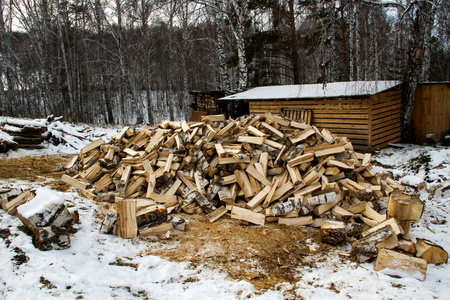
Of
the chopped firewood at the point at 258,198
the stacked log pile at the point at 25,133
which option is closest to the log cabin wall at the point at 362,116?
the chopped firewood at the point at 258,198

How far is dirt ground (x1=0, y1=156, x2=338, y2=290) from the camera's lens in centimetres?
342

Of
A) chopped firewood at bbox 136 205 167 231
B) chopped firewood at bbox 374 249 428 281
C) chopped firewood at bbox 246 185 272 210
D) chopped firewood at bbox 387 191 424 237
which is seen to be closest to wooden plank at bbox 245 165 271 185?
chopped firewood at bbox 246 185 272 210

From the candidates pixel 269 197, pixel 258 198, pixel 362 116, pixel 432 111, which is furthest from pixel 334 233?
pixel 432 111

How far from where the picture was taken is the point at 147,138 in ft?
23.0

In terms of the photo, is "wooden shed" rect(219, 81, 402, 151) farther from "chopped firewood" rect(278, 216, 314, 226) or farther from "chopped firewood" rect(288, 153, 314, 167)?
"chopped firewood" rect(278, 216, 314, 226)

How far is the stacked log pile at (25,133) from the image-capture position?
9.62 m

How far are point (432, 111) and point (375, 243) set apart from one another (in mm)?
9416

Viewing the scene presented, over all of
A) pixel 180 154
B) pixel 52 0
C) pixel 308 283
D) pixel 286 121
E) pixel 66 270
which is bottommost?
pixel 308 283

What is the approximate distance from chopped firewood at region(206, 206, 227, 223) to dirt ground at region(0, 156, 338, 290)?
0.09m

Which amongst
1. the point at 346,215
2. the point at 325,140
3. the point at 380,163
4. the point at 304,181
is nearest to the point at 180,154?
the point at 304,181

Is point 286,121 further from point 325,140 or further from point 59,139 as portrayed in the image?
point 59,139

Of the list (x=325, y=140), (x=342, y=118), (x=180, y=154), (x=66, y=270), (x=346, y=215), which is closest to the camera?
(x=66, y=270)

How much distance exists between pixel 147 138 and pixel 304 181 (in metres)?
3.93

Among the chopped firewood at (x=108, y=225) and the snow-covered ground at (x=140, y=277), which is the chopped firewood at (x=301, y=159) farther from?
the chopped firewood at (x=108, y=225)
